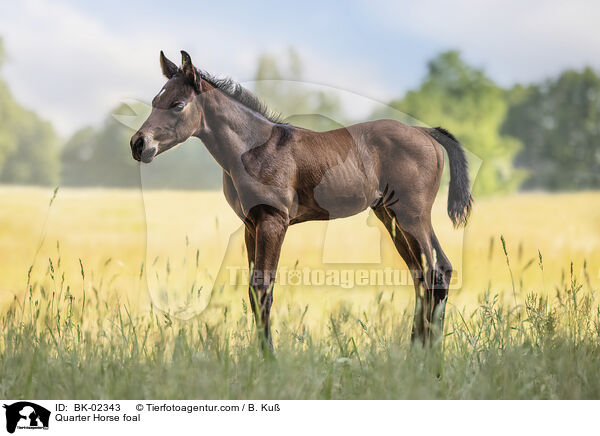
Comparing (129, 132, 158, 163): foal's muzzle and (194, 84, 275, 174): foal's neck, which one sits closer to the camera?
(129, 132, 158, 163): foal's muzzle


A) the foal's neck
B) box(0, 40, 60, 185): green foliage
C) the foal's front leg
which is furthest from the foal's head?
box(0, 40, 60, 185): green foliage

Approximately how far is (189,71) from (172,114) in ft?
1.28

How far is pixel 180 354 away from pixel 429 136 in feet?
10.7

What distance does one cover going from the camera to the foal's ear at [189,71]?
4.22 meters

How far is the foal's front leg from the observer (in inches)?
168

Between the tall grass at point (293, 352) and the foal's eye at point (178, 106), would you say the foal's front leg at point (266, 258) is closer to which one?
the tall grass at point (293, 352)

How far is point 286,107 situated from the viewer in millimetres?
4973

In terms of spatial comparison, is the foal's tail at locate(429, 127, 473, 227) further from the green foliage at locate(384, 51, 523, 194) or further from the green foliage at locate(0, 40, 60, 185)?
the green foliage at locate(0, 40, 60, 185)

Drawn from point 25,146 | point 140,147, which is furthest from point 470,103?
point 25,146

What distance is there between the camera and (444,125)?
23.0ft

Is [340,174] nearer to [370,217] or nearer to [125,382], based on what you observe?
[370,217]

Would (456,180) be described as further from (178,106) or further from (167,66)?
(167,66)
